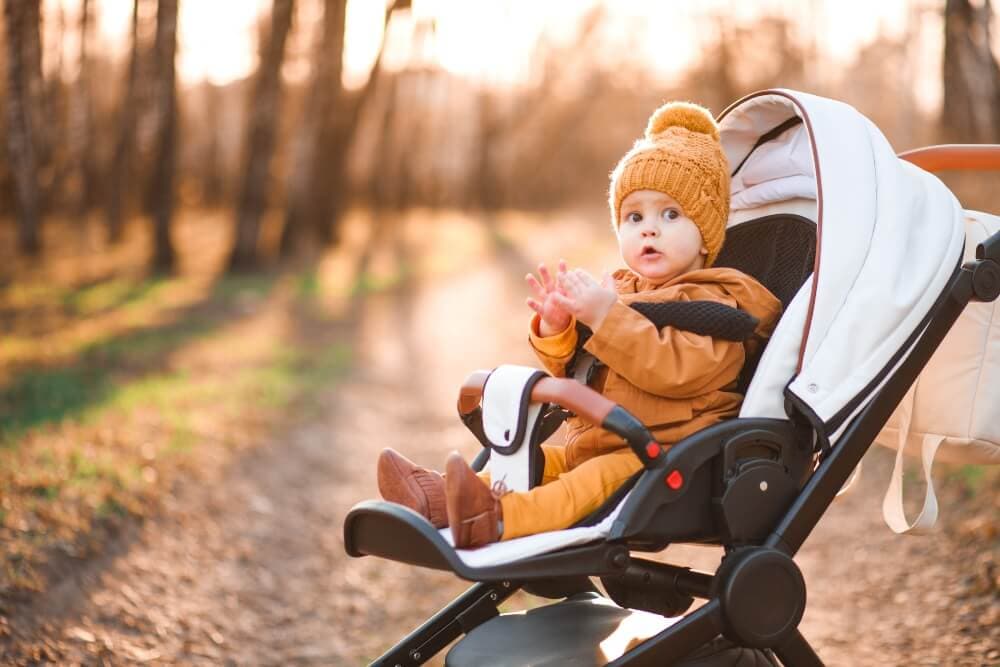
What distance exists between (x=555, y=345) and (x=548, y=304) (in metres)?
0.19

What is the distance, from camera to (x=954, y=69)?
899 cm

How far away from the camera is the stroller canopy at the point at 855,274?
108 inches

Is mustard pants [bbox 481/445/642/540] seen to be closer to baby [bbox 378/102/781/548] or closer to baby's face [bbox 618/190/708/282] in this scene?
baby [bbox 378/102/781/548]

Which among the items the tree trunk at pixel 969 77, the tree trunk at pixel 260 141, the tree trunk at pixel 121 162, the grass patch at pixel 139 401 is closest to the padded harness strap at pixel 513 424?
the grass patch at pixel 139 401

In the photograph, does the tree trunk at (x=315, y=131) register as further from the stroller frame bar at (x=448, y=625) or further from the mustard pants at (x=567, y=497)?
the mustard pants at (x=567, y=497)

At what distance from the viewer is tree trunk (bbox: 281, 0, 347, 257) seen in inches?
677

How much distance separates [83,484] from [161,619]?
114cm

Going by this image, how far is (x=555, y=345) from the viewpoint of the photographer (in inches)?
120

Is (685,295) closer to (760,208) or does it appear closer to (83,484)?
(760,208)

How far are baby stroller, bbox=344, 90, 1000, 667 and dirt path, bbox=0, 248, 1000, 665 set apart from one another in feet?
4.26

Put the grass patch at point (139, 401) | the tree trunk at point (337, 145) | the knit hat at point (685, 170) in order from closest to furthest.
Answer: the knit hat at point (685, 170), the grass patch at point (139, 401), the tree trunk at point (337, 145)

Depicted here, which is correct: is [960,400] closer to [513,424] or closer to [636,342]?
[636,342]

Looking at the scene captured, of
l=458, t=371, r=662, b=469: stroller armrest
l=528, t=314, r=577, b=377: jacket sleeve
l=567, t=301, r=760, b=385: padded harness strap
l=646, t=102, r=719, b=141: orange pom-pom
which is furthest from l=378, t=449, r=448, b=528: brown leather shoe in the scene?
l=646, t=102, r=719, b=141: orange pom-pom

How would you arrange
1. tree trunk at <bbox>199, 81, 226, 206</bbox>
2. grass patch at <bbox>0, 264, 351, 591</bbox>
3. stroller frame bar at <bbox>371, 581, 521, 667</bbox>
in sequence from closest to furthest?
stroller frame bar at <bbox>371, 581, 521, 667</bbox> → grass patch at <bbox>0, 264, 351, 591</bbox> → tree trunk at <bbox>199, 81, 226, 206</bbox>
